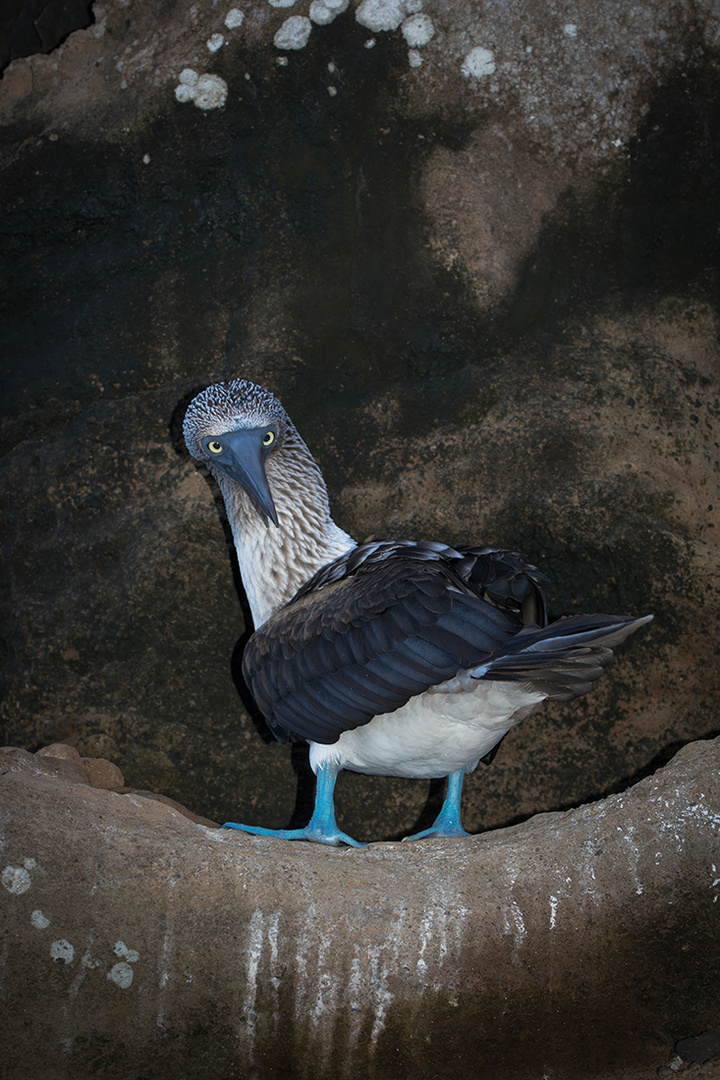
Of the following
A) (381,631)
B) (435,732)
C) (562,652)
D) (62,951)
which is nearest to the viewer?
(62,951)

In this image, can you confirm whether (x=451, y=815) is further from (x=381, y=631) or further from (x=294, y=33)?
(x=294, y=33)

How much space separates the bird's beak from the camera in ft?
11.0

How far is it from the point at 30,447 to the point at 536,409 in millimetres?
2690

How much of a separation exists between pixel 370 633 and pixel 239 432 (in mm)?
1094

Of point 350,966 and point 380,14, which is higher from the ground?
point 380,14

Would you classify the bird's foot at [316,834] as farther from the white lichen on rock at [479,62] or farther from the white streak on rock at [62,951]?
the white lichen on rock at [479,62]

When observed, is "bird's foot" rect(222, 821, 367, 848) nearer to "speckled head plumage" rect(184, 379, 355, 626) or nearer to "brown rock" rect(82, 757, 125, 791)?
"brown rock" rect(82, 757, 125, 791)

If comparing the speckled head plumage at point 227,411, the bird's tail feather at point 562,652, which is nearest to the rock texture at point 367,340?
the speckled head plumage at point 227,411

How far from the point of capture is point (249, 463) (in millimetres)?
3404

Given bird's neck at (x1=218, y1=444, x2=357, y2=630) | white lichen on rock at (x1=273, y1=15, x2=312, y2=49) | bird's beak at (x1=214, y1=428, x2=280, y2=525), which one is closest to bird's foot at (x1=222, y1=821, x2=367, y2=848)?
bird's neck at (x1=218, y1=444, x2=357, y2=630)

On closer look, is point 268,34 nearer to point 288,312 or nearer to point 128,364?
point 288,312

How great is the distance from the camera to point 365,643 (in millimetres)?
2928

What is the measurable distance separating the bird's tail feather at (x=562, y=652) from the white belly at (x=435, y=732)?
0.15m

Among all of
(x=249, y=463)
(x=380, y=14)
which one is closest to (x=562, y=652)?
(x=249, y=463)
